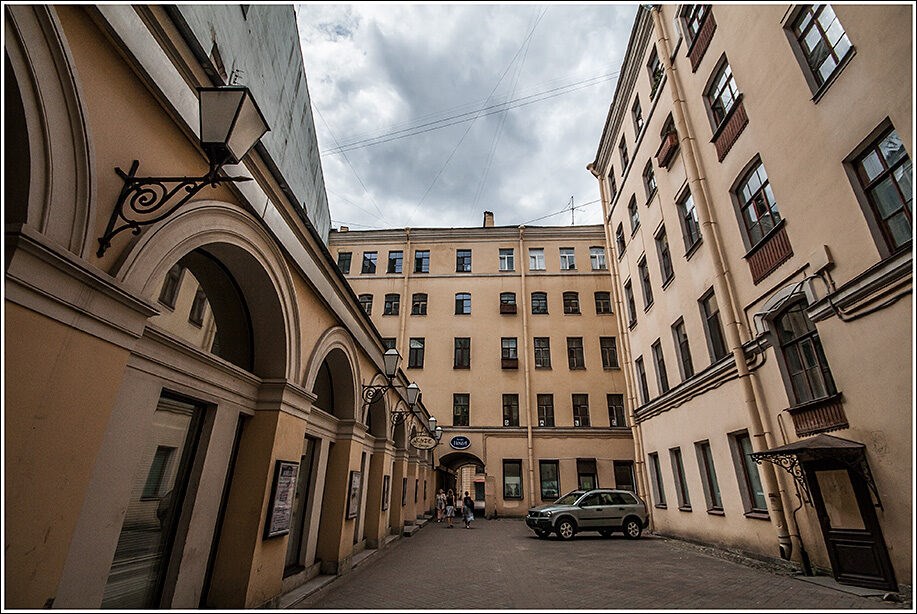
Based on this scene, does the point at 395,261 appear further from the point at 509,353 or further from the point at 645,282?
the point at 645,282

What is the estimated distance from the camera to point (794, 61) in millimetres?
8891

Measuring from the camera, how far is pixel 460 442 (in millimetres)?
24172

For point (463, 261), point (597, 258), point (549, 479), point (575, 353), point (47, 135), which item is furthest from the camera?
point (463, 261)

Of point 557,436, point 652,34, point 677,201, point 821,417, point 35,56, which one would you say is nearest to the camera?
point 35,56

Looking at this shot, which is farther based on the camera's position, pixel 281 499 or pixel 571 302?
pixel 571 302

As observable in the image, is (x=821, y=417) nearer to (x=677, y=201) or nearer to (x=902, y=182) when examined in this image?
A: (x=902, y=182)

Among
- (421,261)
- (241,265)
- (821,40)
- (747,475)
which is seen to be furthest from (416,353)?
(821,40)

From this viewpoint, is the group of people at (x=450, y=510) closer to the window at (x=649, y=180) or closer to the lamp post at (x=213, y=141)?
the window at (x=649, y=180)

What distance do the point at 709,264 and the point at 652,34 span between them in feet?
30.6

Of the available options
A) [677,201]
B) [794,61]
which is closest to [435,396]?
[677,201]

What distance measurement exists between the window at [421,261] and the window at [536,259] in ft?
21.8

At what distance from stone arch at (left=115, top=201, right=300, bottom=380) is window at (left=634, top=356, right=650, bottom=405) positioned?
15423 mm

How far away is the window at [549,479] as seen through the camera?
23125 mm

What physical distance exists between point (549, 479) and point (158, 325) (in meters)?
22.2
